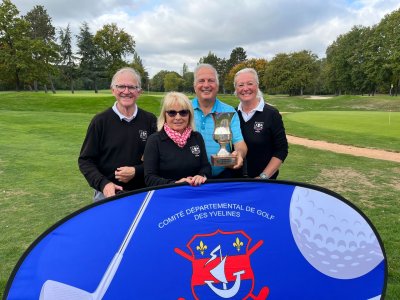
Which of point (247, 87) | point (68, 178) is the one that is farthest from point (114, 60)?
point (247, 87)

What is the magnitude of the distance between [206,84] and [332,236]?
1.70 meters

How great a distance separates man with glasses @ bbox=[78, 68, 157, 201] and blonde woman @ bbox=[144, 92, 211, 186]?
0.35 metres

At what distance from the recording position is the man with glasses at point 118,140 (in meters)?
3.07

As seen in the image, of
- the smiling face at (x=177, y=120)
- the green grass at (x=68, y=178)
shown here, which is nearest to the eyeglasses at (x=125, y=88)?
the smiling face at (x=177, y=120)

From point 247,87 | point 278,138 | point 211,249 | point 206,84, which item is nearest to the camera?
point 211,249

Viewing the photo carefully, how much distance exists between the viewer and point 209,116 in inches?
132

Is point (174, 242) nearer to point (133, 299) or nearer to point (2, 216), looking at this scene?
point (133, 299)

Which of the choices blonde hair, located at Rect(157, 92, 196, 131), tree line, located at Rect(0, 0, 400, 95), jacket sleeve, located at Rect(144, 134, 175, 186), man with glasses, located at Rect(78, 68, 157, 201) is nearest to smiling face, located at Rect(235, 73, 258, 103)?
blonde hair, located at Rect(157, 92, 196, 131)

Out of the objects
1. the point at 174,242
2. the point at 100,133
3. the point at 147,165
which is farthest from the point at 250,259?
the point at 100,133

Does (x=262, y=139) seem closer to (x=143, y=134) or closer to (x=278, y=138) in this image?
(x=278, y=138)

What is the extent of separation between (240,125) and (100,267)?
6.49ft

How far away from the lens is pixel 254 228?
256cm

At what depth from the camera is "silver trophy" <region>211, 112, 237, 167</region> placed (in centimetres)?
282

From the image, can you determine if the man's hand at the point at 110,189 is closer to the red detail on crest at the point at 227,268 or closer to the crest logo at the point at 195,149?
the crest logo at the point at 195,149
